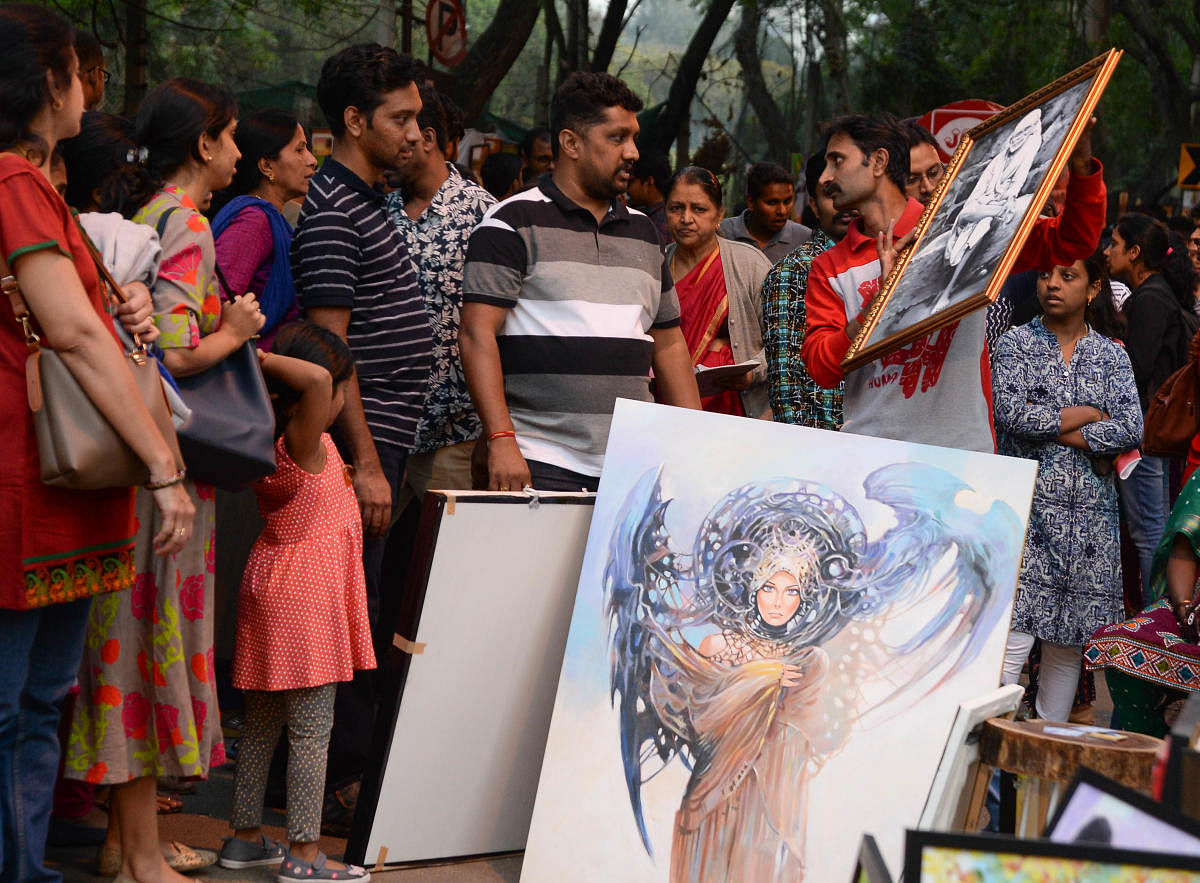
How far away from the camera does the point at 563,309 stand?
431cm

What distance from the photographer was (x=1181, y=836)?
1.62 metres

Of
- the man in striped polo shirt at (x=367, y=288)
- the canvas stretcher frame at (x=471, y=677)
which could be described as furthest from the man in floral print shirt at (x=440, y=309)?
the canvas stretcher frame at (x=471, y=677)

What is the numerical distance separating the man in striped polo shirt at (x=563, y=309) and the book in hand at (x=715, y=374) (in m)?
0.86

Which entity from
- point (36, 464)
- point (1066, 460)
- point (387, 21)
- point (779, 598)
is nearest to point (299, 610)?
point (36, 464)

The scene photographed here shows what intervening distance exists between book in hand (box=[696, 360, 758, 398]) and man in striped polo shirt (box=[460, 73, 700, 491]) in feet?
2.82

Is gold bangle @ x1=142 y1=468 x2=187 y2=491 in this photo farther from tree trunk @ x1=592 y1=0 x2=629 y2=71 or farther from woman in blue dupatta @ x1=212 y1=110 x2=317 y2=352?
tree trunk @ x1=592 y1=0 x2=629 y2=71

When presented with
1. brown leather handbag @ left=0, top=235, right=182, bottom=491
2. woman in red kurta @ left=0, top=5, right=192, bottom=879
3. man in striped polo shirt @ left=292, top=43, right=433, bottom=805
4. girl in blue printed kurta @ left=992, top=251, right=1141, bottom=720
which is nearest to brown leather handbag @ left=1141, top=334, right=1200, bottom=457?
girl in blue printed kurta @ left=992, top=251, right=1141, bottom=720

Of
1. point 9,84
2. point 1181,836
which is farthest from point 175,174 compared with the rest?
point 1181,836

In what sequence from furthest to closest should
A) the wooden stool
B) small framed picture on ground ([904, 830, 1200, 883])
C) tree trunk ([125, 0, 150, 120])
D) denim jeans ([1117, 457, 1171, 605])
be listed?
tree trunk ([125, 0, 150, 120]) < denim jeans ([1117, 457, 1171, 605]) < the wooden stool < small framed picture on ground ([904, 830, 1200, 883])

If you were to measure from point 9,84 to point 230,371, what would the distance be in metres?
0.96

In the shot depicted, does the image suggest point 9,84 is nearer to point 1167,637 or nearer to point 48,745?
point 48,745

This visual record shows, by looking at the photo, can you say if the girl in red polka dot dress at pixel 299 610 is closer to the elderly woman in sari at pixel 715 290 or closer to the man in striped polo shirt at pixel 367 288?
the man in striped polo shirt at pixel 367 288

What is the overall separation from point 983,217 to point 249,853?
2642 mm

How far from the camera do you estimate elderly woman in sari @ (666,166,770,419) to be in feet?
20.1
